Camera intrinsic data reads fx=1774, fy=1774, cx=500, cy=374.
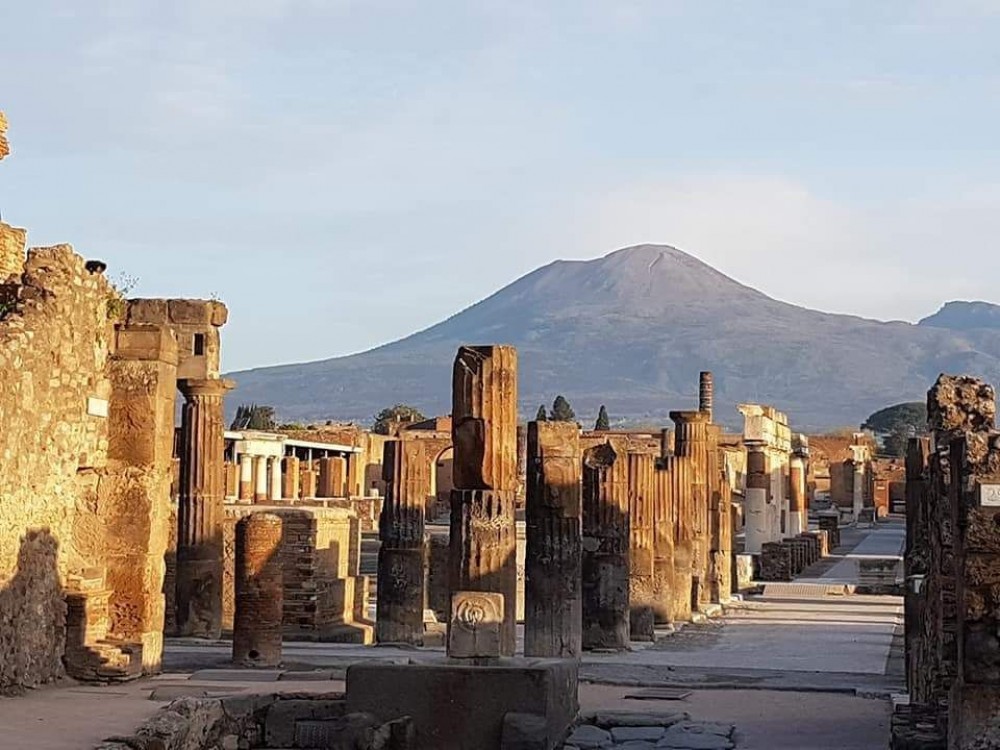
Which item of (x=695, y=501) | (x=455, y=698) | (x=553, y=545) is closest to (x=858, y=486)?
(x=695, y=501)

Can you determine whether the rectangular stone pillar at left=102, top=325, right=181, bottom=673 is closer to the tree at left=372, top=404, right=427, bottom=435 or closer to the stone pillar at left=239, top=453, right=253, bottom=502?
the stone pillar at left=239, top=453, right=253, bottom=502

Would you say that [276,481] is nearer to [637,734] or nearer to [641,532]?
[641,532]

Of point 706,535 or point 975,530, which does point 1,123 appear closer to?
point 975,530

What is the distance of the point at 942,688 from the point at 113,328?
9.12 metres

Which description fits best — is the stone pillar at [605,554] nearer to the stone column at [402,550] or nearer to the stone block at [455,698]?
the stone column at [402,550]

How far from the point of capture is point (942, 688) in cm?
1429

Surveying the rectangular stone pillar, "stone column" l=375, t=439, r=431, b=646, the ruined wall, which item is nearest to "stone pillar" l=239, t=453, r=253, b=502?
"stone column" l=375, t=439, r=431, b=646

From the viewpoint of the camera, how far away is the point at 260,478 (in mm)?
57312

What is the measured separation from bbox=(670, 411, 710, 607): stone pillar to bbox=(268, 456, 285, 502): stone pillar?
24.5 meters

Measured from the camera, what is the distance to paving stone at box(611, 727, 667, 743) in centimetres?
1511

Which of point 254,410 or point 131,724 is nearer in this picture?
point 131,724

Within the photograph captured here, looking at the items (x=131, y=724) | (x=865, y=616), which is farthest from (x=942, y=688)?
(x=865, y=616)

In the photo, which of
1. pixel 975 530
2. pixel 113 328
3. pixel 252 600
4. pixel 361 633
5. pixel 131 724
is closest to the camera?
pixel 975 530

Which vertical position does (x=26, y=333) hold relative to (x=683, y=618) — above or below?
above
